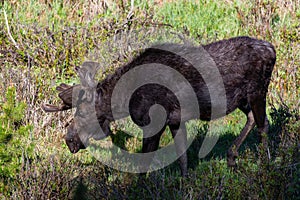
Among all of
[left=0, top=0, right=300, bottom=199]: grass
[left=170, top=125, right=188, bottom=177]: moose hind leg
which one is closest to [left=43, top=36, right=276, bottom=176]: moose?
[left=170, top=125, right=188, bottom=177]: moose hind leg

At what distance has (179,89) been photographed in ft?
21.9

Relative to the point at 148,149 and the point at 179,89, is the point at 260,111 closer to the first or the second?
the point at 179,89

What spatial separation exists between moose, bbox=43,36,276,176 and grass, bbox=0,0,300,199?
16.5 inches

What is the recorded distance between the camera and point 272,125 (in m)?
8.02

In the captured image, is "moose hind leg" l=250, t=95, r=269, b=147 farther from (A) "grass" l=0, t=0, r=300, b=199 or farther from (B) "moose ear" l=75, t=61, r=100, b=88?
(B) "moose ear" l=75, t=61, r=100, b=88

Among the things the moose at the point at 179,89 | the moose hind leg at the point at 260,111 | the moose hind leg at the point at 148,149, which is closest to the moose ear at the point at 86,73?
the moose at the point at 179,89

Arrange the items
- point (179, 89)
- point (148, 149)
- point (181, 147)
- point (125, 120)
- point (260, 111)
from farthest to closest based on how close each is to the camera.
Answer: point (125, 120), point (260, 111), point (181, 147), point (148, 149), point (179, 89)

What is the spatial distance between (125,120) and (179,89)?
6.06 feet

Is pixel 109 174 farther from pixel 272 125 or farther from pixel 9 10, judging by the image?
pixel 9 10

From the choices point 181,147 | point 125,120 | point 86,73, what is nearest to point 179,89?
point 181,147

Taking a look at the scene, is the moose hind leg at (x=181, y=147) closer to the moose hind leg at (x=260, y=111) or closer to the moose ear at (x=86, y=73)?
the moose hind leg at (x=260, y=111)

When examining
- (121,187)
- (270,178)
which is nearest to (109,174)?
(121,187)

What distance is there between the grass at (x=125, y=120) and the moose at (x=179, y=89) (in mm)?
418

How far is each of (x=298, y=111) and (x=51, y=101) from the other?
11.1 ft
